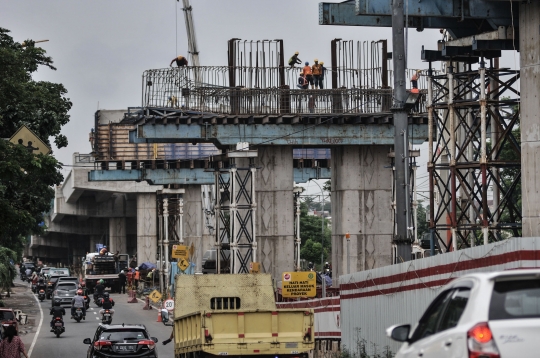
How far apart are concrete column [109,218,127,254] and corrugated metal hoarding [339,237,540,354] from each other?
86377 millimetres

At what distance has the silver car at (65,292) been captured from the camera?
55.9m

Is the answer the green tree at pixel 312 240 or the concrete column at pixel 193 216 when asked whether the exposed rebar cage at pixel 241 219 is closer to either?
the concrete column at pixel 193 216

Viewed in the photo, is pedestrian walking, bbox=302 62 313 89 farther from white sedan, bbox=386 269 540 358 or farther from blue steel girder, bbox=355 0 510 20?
white sedan, bbox=386 269 540 358

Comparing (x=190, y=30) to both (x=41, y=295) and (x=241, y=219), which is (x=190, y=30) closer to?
(x=41, y=295)

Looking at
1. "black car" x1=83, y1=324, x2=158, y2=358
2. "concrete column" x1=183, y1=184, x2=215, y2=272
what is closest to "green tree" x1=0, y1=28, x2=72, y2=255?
"black car" x1=83, y1=324, x2=158, y2=358

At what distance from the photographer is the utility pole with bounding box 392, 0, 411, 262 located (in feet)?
75.9

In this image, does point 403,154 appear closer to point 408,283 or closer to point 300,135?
point 408,283

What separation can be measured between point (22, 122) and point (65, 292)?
72.8 feet

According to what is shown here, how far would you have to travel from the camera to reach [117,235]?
367 ft

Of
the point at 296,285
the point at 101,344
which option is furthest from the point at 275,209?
the point at 101,344

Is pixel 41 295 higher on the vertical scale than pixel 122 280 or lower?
lower

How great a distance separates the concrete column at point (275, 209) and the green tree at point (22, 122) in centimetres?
1009

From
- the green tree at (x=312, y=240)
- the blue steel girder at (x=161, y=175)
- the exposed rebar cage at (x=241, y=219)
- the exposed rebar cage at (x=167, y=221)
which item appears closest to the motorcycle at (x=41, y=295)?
the exposed rebar cage at (x=167, y=221)

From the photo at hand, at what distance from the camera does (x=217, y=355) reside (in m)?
20.7
